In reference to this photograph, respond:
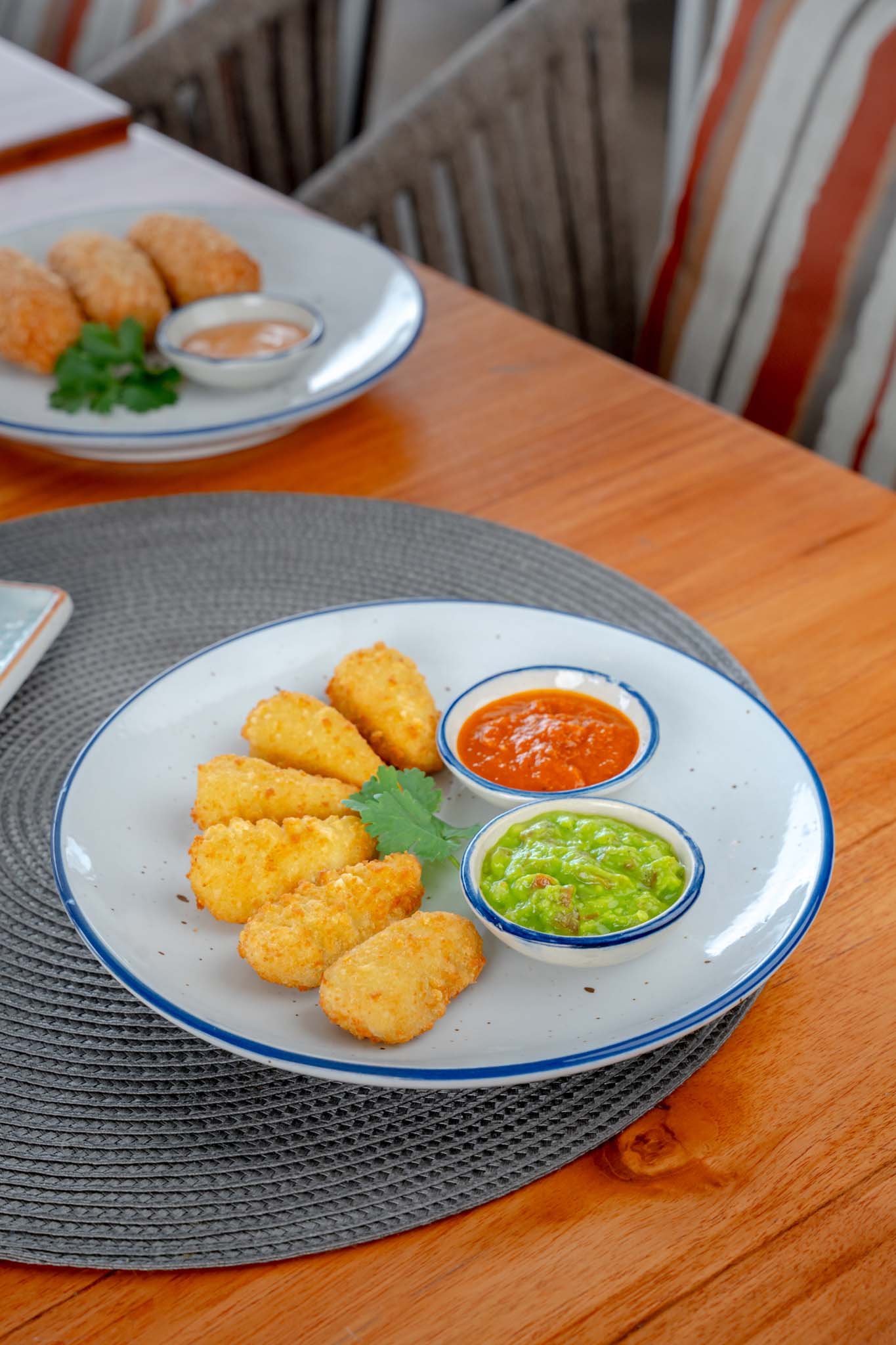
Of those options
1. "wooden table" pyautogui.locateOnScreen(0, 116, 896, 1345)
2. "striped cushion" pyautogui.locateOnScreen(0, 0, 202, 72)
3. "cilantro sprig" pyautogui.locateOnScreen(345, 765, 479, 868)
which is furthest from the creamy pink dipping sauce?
"striped cushion" pyautogui.locateOnScreen(0, 0, 202, 72)

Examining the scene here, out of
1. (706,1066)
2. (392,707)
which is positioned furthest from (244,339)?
(706,1066)

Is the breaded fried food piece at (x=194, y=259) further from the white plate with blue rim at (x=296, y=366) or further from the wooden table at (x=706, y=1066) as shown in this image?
the wooden table at (x=706, y=1066)

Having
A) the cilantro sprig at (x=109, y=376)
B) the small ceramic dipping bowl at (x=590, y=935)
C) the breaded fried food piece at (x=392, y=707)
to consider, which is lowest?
the cilantro sprig at (x=109, y=376)

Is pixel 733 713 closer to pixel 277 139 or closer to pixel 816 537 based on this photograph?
pixel 816 537

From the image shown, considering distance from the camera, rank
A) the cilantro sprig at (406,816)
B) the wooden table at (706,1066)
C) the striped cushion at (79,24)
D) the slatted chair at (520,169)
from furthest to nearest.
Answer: the striped cushion at (79,24) → the slatted chair at (520,169) → the cilantro sprig at (406,816) → the wooden table at (706,1066)

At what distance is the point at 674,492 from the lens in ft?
5.23

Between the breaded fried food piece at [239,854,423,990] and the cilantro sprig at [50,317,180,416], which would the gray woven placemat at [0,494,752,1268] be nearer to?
the breaded fried food piece at [239,854,423,990]

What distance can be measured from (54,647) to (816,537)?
83cm

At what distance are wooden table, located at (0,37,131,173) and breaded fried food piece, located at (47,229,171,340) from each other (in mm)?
702

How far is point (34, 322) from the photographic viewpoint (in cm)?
168

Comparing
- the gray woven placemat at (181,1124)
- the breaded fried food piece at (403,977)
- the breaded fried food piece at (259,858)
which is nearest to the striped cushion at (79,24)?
the gray woven placemat at (181,1124)

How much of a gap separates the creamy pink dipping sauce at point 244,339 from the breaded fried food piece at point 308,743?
0.72 meters

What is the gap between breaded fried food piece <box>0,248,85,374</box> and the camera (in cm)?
168

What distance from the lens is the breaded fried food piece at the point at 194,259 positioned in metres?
1.81
